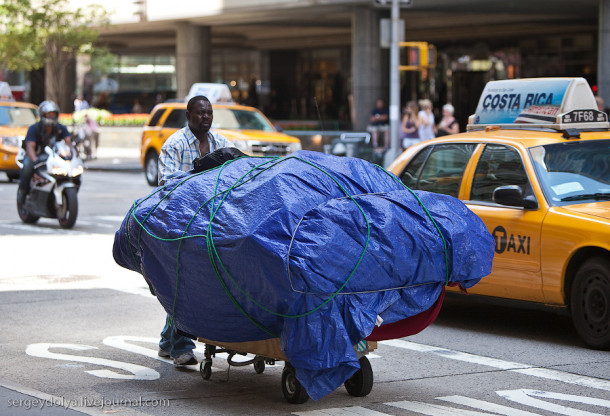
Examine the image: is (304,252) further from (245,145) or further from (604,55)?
(604,55)

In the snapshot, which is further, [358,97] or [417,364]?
[358,97]

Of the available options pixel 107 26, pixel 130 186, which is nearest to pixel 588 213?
pixel 130 186

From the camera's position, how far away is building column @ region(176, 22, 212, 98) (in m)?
40.8

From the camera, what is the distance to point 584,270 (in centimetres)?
795

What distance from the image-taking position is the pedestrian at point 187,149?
7.38 m

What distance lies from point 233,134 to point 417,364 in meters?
16.3

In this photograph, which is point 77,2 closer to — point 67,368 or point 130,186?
point 130,186

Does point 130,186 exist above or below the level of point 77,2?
below

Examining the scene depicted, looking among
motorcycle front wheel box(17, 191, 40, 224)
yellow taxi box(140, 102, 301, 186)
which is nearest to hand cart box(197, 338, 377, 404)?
motorcycle front wheel box(17, 191, 40, 224)

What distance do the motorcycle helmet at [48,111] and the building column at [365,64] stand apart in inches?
755

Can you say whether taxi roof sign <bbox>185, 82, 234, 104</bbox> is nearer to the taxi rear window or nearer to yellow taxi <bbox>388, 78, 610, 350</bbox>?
yellow taxi <bbox>388, 78, 610, 350</bbox>

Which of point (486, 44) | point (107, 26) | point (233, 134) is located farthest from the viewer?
point (486, 44)

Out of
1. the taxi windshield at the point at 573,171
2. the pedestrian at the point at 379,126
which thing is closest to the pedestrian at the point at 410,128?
the pedestrian at the point at 379,126

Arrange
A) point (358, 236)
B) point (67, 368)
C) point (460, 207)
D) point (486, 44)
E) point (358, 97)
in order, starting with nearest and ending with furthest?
point (358, 236) → point (460, 207) → point (67, 368) → point (358, 97) → point (486, 44)
